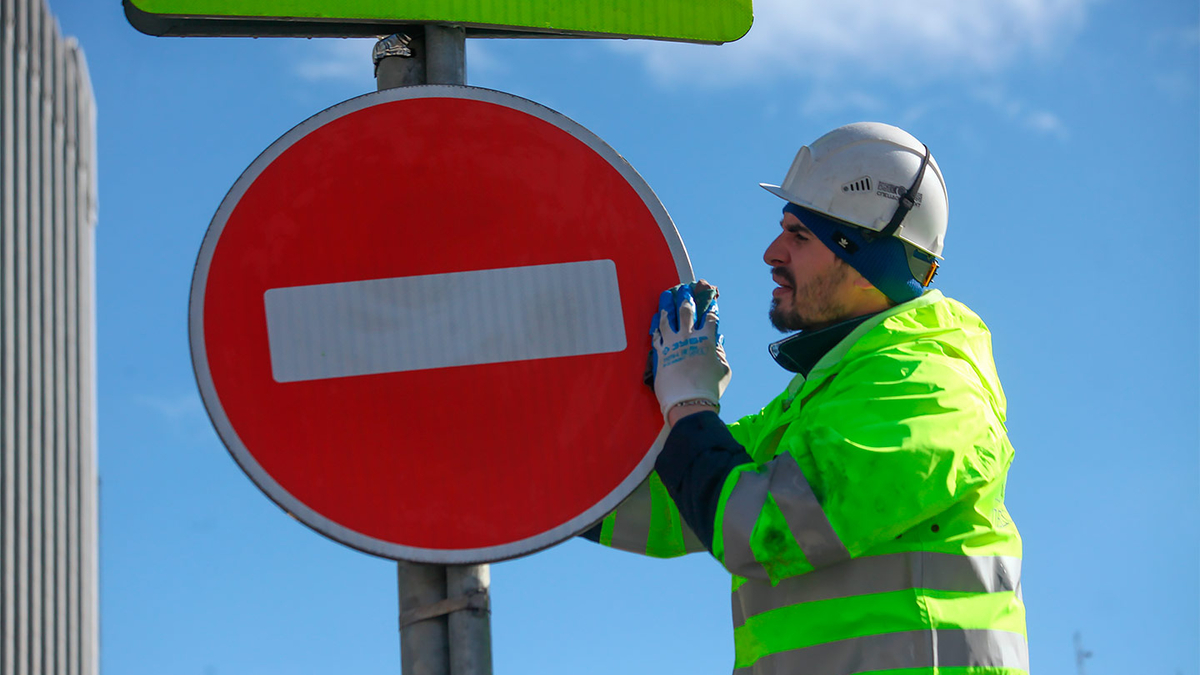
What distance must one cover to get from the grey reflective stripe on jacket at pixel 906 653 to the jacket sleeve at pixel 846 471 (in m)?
0.15

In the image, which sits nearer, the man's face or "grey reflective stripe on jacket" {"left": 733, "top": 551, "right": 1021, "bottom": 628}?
"grey reflective stripe on jacket" {"left": 733, "top": 551, "right": 1021, "bottom": 628}

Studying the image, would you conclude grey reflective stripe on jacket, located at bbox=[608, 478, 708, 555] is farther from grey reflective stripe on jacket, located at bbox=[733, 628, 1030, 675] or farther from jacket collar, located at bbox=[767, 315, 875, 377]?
grey reflective stripe on jacket, located at bbox=[733, 628, 1030, 675]

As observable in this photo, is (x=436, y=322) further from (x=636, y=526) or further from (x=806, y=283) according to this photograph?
(x=806, y=283)

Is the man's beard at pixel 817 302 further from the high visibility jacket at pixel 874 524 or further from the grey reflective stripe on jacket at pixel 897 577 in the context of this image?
the grey reflective stripe on jacket at pixel 897 577

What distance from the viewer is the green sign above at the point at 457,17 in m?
2.63

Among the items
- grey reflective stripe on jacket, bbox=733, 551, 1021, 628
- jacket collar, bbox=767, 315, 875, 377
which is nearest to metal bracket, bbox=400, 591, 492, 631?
grey reflective stripe on jacket, bbox=733, 551, 1021, 628

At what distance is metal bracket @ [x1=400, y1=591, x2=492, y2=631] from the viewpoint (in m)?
2.39

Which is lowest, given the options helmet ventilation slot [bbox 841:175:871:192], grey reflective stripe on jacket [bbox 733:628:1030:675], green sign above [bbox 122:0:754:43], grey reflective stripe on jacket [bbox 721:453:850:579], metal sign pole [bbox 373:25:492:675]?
grey reflective stripe on jacket [bbox 733:628:1030:675]

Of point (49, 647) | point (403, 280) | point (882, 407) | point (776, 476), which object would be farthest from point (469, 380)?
point (49, 647)

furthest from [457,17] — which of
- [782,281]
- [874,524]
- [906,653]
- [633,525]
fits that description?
[906,653]

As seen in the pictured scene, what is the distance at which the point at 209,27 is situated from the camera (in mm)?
2721

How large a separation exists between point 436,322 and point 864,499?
801 mm

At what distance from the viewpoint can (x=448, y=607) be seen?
Answer: 7.85 ft

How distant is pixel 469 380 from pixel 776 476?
1.90ft
